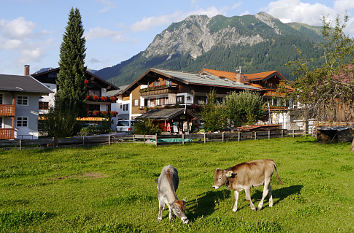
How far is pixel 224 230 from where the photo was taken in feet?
22.7

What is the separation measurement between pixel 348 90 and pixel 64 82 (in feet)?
129

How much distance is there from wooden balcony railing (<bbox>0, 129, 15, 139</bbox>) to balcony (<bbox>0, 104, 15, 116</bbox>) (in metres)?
1.84

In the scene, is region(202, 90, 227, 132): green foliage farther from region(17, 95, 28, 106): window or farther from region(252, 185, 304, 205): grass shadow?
region(252, 185, 304, 205): grass shadow

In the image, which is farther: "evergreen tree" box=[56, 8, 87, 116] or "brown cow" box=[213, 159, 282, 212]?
"evergreen tree" box=[56, 8, 87, 116]

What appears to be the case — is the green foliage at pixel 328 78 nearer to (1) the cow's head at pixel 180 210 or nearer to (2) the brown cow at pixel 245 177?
(2) the brown cow at pixel 245 177

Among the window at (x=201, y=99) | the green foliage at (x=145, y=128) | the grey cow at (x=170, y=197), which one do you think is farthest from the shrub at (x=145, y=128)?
the grey cow at (x=170, y=197)

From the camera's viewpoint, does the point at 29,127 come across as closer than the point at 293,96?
No

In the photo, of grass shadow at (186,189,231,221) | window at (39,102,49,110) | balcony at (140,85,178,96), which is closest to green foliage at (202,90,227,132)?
balcony at (140,85,178,96)

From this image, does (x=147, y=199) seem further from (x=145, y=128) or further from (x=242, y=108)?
(x=242, y=108)

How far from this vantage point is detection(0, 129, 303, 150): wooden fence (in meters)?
22.5

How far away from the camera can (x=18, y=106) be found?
114 ft

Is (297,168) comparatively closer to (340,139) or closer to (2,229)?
(2,229)

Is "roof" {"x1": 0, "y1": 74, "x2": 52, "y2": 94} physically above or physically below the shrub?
above

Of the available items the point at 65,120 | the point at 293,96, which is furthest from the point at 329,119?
the point at 65,120
